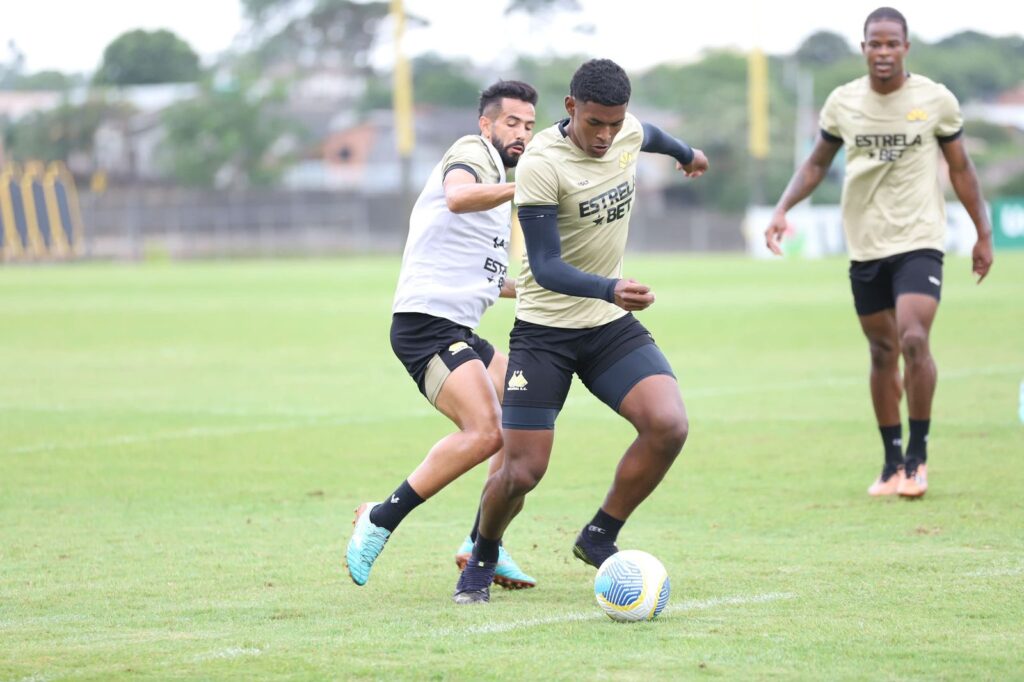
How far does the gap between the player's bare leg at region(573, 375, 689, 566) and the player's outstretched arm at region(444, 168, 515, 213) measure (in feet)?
3.14

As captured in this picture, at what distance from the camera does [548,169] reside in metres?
6.41

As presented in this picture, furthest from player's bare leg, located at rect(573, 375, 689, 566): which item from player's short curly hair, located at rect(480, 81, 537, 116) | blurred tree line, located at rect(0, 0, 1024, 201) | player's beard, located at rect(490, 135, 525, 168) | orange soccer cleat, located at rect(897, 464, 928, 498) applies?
blurred tree line, located at rect(0, 0, 1024, 201)

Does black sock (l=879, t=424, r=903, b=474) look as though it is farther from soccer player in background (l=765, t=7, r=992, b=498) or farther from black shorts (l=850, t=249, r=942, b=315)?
black shorts (l=850, t=249, r=942, b=315)

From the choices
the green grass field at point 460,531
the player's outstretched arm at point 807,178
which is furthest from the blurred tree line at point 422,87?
the player's outstretched arm at point 807,178

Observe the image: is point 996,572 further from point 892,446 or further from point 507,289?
point 892,446

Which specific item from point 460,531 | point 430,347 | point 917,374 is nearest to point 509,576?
point 430,347

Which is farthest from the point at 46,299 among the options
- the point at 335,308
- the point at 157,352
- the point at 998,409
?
the point at 998,409

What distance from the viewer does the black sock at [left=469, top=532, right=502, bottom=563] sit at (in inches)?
260

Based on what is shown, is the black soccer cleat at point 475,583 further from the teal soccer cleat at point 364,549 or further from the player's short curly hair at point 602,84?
the player's short curly hair at point 602,84

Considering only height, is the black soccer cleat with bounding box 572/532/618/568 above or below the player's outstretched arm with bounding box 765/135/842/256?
below

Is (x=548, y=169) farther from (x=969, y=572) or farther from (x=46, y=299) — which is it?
(x=46, y=299)

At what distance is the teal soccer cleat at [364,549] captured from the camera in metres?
6.60

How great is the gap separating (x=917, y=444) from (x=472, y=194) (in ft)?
11.7

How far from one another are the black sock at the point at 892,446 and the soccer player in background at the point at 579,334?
2977 millimetres
